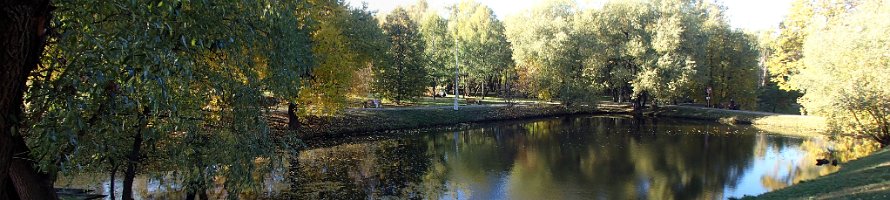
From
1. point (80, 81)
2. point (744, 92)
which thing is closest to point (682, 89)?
point (744, 92)

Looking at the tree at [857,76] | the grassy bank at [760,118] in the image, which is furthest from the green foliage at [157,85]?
the grassy bank at [760,118]

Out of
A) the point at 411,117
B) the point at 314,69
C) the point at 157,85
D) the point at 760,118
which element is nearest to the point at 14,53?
the point at 157,85

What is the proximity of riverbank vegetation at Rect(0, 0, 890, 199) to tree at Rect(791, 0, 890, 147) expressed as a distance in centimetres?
7

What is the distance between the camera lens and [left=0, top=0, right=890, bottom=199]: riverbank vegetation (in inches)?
241

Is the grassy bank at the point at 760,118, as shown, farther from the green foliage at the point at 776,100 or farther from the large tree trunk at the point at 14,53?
the large tree trunk at the point at 14,53

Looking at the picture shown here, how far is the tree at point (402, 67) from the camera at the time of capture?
43.8 meters

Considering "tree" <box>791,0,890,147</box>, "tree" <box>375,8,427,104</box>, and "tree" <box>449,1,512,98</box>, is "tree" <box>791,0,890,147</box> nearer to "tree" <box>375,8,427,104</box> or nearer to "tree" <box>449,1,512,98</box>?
"tree" <box>375,8,427,104</box>

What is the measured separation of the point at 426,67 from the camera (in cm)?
5128

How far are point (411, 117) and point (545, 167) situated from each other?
17.9 m

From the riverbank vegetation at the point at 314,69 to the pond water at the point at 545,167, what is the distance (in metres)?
2.07

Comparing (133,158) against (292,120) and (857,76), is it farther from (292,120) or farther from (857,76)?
(857,76)

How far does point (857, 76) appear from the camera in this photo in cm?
2394

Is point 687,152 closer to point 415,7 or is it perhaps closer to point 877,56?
point 877,56

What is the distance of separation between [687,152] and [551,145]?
7.47m
